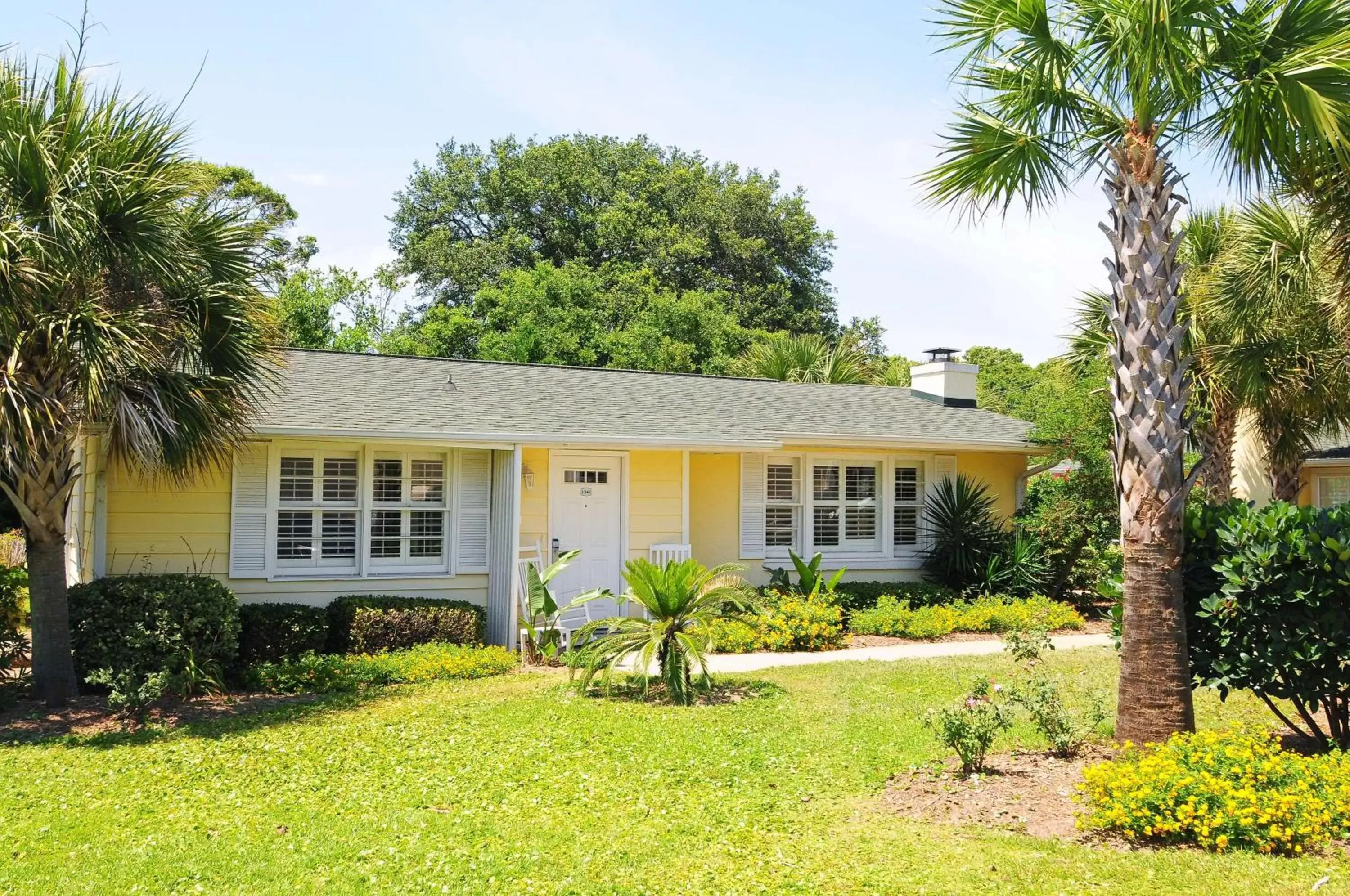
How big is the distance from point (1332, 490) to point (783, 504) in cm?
1175

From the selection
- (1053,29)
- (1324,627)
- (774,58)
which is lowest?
(1324,627)

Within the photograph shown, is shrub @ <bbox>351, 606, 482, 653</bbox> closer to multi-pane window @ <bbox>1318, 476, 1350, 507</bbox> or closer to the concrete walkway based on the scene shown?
the concrete walkway

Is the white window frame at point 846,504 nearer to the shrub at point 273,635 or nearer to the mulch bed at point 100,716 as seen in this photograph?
the shrub at point 273,635

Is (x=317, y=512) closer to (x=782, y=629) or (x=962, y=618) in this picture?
(x=782, y=629)

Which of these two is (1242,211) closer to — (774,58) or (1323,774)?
(774,58)

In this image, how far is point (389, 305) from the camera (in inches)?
1507

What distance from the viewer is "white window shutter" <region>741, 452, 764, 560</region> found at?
14.7 m

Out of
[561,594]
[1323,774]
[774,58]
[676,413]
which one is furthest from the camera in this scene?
[676,413]

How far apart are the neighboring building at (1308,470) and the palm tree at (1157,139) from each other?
11278 mm

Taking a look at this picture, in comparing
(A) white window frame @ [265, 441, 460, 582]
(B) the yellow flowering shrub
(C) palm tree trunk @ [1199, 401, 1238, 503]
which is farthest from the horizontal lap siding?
(C) palm tree trunk @ [1199, 401, 1238, 503]

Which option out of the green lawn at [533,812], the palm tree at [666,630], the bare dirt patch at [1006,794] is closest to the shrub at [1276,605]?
the bare dirt patch at [1006,794]

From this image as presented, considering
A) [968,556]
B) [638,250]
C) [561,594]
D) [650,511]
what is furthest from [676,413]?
[638,250]

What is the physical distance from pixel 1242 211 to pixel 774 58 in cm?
617

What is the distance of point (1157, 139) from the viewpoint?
6812 mm
